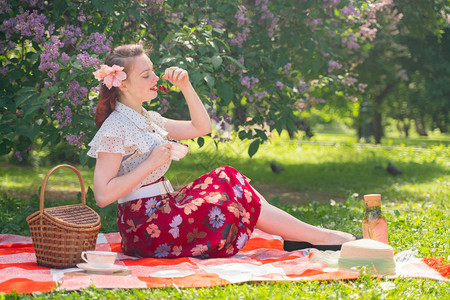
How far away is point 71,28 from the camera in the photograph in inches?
191

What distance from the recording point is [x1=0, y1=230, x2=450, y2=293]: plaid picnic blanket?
2748 millimetres

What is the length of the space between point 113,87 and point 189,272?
1.11 meters

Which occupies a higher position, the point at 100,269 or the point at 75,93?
the point at 75,93

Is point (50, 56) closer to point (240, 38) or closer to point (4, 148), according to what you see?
point (4, 148)

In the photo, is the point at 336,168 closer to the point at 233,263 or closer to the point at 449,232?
the point at 449,232

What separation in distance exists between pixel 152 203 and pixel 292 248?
2.86ft

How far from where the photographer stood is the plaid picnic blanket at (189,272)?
2.75m

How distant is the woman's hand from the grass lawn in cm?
71

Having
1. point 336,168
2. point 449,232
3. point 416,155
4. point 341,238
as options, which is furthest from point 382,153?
point 341,238

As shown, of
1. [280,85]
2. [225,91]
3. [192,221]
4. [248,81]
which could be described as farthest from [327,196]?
[192,221]

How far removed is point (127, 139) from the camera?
10.6 feet

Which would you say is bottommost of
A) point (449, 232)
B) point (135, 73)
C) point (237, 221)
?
point (449, 232)

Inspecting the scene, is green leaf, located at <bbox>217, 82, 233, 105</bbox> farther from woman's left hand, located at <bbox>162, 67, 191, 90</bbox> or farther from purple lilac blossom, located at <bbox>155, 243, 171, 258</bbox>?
purple lilac blossom, located at <bbox>155, 243, 171, 258</bbox>

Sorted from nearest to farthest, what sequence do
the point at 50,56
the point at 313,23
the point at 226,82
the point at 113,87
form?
the point at 113,87 < the point at 50,56 < the point at 226,82 < the point at 313,23
